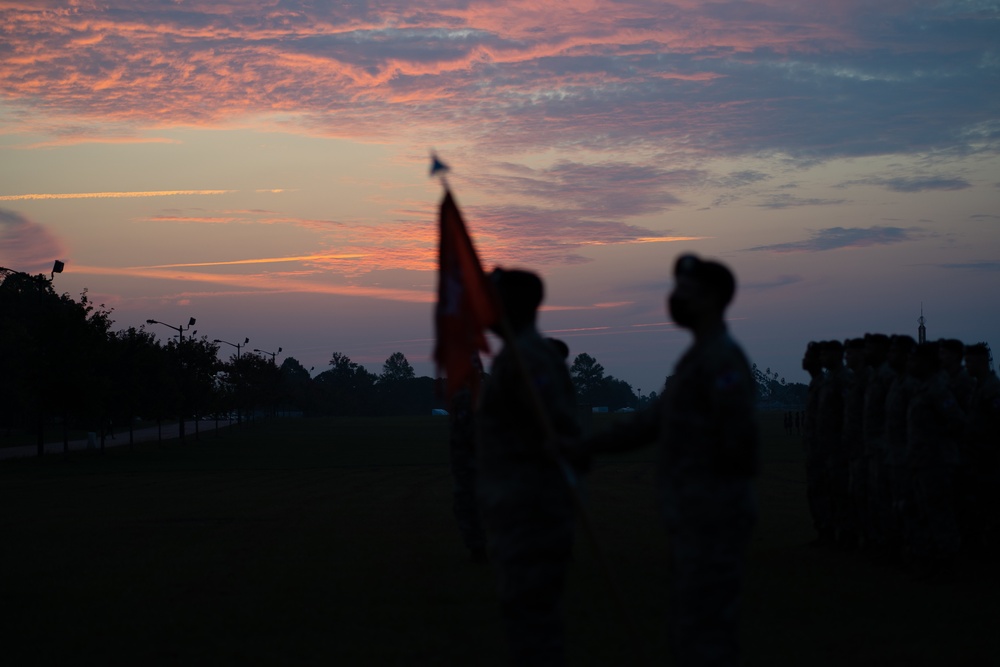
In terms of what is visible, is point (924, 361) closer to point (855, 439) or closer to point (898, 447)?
point (898, 447)

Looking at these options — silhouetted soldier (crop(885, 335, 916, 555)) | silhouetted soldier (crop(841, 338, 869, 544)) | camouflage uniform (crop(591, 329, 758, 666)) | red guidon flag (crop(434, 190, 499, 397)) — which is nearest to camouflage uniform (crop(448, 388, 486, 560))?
silhouetted soldier (crop(841, 338, 869, 544))

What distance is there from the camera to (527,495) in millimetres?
5676

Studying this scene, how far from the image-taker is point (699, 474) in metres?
5.08

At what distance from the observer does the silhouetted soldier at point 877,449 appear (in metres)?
11.9

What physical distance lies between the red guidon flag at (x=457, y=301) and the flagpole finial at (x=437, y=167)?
0.64ft

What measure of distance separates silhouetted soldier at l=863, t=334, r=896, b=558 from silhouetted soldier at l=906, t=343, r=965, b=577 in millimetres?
611

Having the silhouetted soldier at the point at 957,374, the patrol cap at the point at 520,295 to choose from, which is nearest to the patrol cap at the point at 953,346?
the silhouetted soldier at the point at 957,374

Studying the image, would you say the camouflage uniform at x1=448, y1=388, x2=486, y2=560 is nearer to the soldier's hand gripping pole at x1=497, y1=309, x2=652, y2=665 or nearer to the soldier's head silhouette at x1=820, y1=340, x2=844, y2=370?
the soldier's head silhouette at x1=820, y1=340, x2=844, y2=370

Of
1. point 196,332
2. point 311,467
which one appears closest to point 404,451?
point 311,467

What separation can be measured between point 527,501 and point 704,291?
1.28 m

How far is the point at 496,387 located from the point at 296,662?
298 cm

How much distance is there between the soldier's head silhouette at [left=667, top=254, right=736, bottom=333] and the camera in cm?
528

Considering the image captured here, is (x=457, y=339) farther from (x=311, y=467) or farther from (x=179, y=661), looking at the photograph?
(x=311, y=467)

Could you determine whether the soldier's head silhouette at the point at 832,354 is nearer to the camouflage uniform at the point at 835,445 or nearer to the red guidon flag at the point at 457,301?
the camouflage uniform at the point at 835,445
